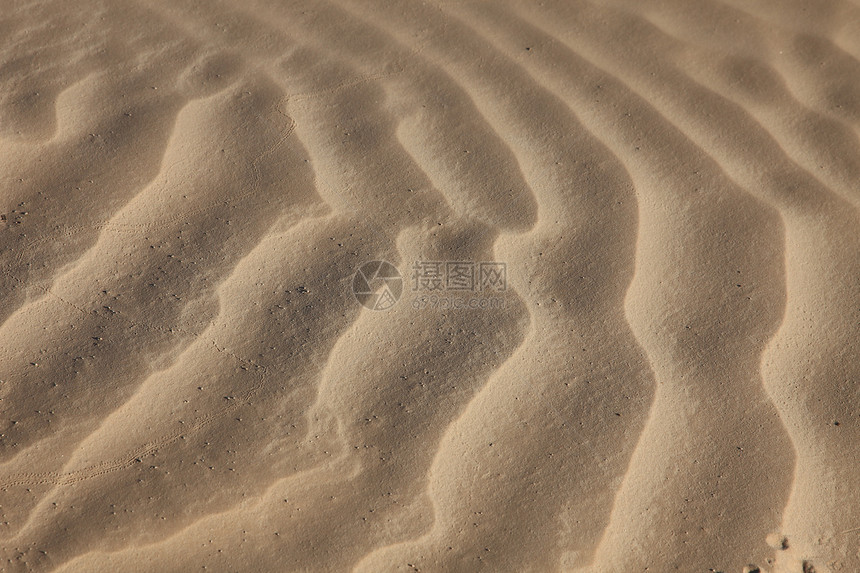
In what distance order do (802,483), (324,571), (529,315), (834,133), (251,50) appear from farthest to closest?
(251,50)
(834,133)
(529,315)
(802,483)
(324,571)

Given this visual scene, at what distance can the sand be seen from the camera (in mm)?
1384

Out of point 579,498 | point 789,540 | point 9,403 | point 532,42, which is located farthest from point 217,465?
point 532,42

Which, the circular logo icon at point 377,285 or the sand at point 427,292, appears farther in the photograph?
the circular logo icon at point 377,285

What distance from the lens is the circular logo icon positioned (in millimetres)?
1679

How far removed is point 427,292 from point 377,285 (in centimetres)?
12

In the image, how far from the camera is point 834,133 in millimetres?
2043

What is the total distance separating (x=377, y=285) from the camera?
67.2 inches

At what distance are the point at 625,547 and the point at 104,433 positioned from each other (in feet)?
3.55

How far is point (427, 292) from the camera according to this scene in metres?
1.70

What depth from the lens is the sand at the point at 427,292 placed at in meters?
1.38

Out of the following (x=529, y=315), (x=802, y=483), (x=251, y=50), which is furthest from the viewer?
(x=251, y=50)

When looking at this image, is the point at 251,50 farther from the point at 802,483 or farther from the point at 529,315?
the point at 802,483

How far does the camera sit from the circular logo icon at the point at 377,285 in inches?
66.1

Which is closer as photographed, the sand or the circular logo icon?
the sand
